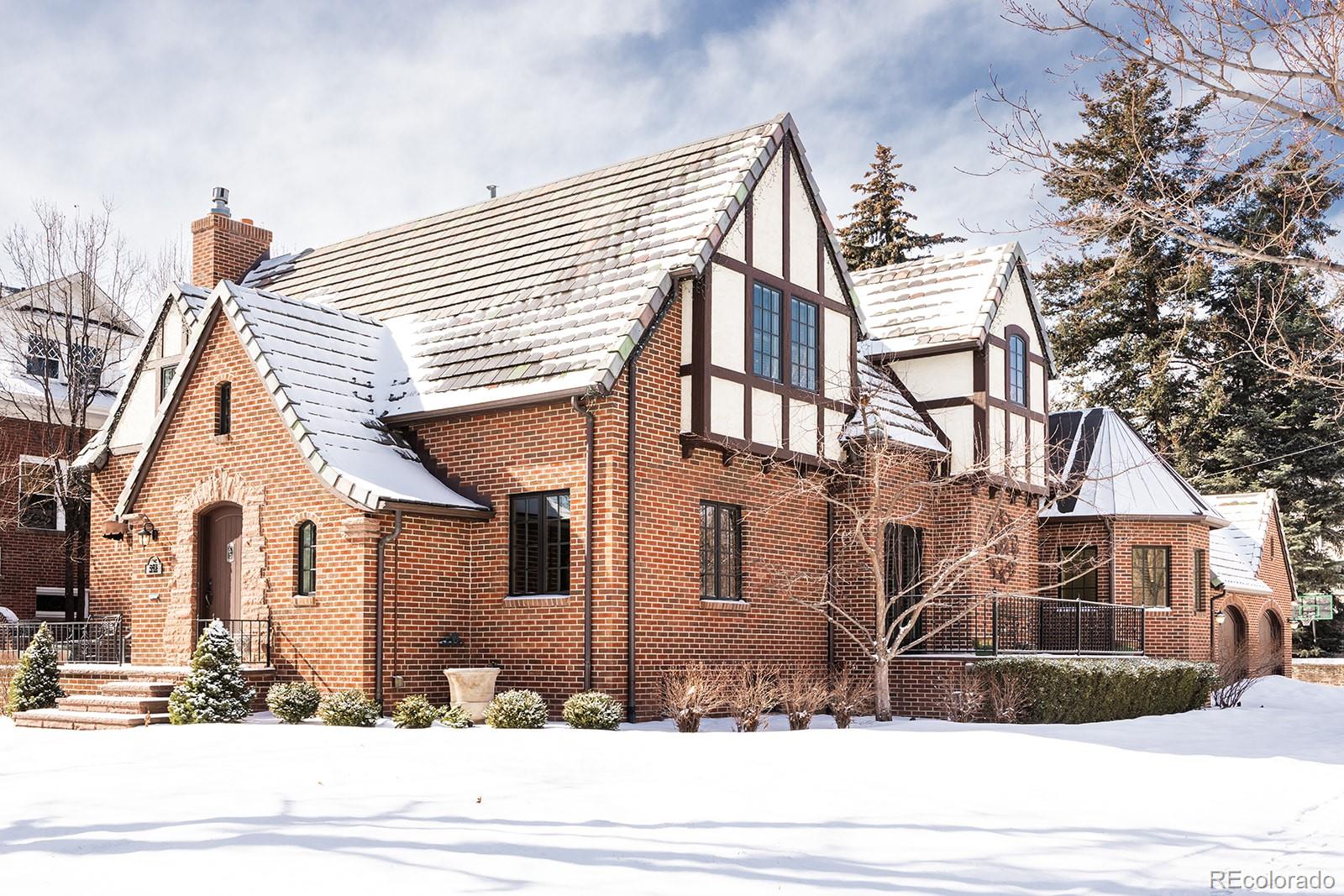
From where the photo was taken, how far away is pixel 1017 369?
25891 millimetres

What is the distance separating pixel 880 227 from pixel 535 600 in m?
31.1

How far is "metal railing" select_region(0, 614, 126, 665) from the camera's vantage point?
2072 centimetres

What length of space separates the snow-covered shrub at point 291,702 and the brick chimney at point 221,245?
42.6 ft

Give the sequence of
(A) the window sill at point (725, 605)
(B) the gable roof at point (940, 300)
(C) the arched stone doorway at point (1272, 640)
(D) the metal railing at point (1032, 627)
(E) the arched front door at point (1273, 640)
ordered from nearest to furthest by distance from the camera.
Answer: (A) the window sill at point (725, 605)
(D) the metal railing at point (1032, 627)
(B) the gable roof at point (940, 300)
(C) the arched stone doorway at point (1272, 640)
(E) the arched front door at point (1273, 640)

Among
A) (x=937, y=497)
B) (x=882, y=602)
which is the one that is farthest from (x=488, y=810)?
(x=937, y=497)

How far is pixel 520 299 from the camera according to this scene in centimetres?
2023

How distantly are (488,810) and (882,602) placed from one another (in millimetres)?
10519

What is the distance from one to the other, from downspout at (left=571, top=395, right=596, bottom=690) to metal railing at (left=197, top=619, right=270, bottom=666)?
178 inches

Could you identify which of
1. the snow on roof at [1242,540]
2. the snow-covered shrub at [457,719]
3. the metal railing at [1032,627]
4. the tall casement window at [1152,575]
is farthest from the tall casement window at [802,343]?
the snow on roof at [1242,540]

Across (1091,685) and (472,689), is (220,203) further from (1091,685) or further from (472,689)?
(1091,685)

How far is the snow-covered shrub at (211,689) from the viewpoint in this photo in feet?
53.7

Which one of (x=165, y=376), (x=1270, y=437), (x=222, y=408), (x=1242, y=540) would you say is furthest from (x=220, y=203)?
(x=1270, y=437)

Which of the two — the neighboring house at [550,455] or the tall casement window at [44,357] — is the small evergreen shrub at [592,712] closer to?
the neighboring house at [550,455]

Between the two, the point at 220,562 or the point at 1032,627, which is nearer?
the point at 220,562
